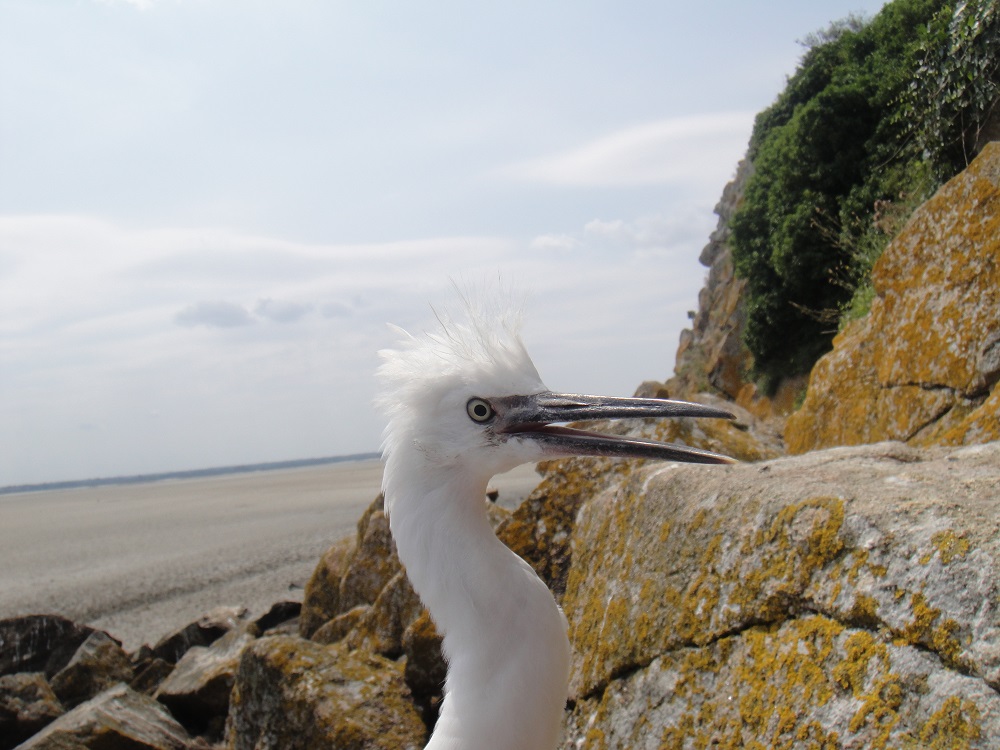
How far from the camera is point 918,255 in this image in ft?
18.8

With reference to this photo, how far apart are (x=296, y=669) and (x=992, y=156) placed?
226 inches

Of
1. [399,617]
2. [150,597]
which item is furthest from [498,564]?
[150,597]

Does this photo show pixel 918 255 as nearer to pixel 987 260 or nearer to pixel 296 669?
pixel 987 260

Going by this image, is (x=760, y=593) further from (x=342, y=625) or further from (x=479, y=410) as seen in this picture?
(x=342, y=625)

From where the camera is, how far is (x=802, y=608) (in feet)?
8.44

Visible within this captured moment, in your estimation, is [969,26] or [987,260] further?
[969,26]

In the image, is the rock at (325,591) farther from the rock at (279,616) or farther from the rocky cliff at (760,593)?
the rock at (279,616)

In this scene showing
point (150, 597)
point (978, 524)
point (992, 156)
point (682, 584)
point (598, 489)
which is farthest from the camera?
point (150, 597)

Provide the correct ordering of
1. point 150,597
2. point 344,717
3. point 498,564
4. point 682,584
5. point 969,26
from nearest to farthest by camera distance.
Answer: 1. point 498,564
2. point 682,584
3. point 344,717
4. point 969,26
5. point 150,597

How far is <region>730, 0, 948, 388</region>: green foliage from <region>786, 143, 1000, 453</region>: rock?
1031cm

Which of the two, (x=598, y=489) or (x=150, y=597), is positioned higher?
(x=598, y=489)

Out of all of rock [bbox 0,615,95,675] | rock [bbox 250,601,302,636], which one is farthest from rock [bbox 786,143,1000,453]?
rock [bbox 0,615,95,675]

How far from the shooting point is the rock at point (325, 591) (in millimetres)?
7801

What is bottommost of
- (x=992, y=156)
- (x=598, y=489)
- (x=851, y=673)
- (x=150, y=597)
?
(x=150, y=597)
